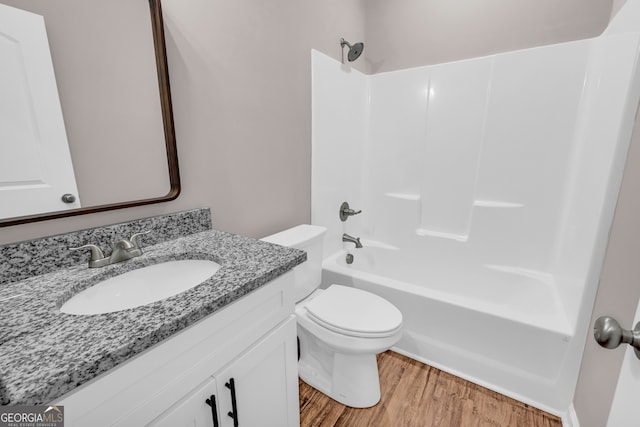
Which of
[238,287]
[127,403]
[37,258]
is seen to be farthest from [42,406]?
[37,258]

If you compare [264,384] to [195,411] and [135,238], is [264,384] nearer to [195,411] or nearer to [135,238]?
[195,411]

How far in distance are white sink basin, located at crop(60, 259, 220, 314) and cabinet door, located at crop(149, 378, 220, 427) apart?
326mm

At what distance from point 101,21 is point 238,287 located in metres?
0.93

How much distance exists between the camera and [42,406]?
1.34ft

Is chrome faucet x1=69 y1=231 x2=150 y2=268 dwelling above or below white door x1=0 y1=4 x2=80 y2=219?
below

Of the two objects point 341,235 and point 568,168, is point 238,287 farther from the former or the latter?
point 568,168

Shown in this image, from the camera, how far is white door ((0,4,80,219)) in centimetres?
72

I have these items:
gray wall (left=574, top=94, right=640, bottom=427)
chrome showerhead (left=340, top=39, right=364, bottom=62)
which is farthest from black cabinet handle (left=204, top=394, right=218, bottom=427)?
chrome showerhead (left=340, top=39, right=364, bottom=62)

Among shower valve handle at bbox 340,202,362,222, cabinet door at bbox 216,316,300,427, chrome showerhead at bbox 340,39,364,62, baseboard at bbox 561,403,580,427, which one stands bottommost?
baseboard at bbox 561,403,580,427

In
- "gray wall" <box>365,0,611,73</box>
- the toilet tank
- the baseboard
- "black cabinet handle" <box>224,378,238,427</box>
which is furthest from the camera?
"gray wall" <box>365,0,611,73</box>

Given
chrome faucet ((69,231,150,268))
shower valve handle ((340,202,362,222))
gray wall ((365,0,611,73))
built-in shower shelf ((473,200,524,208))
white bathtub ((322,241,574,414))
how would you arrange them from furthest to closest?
shower valve handle ((340,202,362,222)), built-in shower shelf ((473,200,524,208)), gray wall ((365,0,611,73)), white bathtub ((322,241,574,414)), chrome faucet ((69,231,150,268))

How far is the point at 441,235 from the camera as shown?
2.14 metres

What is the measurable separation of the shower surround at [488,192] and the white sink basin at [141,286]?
3.48 ft

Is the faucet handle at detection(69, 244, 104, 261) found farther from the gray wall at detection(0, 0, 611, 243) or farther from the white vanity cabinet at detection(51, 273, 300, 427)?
the white vanity cabinet at detection(51, 273, 300, 427)
